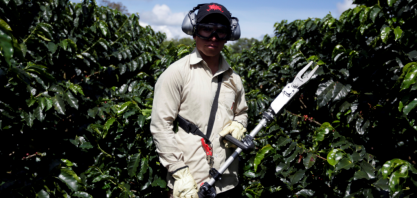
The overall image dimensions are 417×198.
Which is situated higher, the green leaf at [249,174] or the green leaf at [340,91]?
the green leaf at [340,91]

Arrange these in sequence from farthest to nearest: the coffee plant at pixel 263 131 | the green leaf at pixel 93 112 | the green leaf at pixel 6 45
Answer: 1. the green leaf at pixel 93 112
2. the coffee plant at pixel 263 131
3. the green leaf at pixel 6 45

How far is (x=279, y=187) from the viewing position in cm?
237

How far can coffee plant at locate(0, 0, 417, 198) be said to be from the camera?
1.97 meters

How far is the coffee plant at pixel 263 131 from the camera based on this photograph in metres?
1.97

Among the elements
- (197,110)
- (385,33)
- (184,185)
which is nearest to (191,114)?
(197,110)

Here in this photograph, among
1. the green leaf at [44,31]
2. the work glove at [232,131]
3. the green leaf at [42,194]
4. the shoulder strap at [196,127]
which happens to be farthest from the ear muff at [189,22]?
the green leaf at [42,194]

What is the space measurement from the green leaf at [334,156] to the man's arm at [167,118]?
971mm

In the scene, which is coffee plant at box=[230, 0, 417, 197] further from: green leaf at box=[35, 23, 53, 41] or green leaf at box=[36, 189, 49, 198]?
green leaf at box=[35, 23, 53, 41]

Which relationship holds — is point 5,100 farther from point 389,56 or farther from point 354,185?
point 389,56

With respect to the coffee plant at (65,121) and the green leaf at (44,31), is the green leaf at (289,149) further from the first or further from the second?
the green leaf at (44,31)

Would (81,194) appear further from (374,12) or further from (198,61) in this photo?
(374,12)

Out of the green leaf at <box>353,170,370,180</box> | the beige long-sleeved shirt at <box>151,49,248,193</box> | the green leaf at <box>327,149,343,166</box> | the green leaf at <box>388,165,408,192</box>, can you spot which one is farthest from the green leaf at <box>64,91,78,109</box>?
the green leaf at <box>388,165,408,192</box>

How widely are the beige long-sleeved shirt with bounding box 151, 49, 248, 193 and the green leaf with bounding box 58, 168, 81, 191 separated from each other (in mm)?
974

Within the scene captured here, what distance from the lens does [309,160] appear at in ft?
6.77
